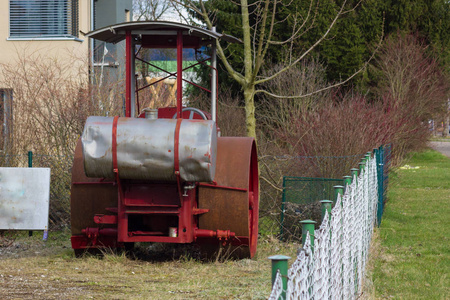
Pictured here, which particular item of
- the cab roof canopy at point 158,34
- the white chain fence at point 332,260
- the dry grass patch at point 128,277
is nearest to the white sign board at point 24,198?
the dry grass patch at point 128,277

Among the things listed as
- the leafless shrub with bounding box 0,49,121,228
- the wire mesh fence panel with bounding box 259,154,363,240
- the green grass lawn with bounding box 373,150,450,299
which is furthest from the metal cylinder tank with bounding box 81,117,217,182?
the leafless shrub with bounding box 0,49,121,228

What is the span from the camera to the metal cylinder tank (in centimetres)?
661

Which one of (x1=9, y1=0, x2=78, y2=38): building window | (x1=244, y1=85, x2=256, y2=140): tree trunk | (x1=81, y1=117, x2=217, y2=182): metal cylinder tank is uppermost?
(x1=9, y1=0, x2=78, y2=38): building window

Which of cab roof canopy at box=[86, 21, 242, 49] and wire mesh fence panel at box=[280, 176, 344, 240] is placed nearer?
cab roof canopy at box=[86, 21, 242, 49]

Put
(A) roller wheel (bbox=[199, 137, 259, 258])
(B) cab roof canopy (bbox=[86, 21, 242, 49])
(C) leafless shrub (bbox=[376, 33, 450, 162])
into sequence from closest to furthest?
(A) roller wheel (bbox=[199, 137, 259, 258]) < (B) cab roof canopy (bbox=[86, 21, 242, 49]) < (C) leafless shrub (bbox=[376, 33, 450, 162])

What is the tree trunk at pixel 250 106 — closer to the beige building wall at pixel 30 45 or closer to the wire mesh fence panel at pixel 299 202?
the wire mesh fence panel at pixel 299 202

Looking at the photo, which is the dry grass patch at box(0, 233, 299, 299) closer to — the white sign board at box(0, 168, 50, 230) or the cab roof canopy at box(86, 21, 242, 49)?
the white sign board at box(0, 168, 50, 230)

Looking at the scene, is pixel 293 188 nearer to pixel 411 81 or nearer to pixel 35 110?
pixel 35 110

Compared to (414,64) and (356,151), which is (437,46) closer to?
(414,64)

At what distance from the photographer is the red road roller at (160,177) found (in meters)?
6.64

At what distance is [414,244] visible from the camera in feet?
35.7

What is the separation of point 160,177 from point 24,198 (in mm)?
4334

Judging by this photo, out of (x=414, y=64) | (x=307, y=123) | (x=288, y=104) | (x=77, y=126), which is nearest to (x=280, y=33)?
(x=288, y=104)

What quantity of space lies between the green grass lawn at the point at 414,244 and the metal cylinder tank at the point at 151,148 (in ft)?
7.63
